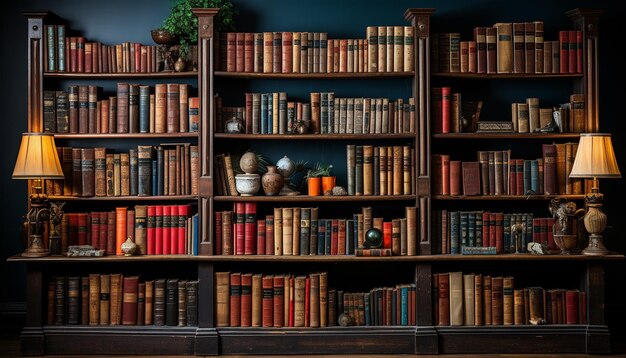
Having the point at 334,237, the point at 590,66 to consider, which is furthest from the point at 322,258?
the point at 590,66

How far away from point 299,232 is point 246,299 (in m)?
0.58

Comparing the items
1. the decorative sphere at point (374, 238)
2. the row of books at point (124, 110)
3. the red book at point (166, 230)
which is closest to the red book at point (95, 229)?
the red book at point (166, 230)

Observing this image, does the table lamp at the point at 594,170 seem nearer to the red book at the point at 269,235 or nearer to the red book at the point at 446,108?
the red book at the point at 446,108

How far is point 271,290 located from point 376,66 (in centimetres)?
171

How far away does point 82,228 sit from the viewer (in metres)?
5.36

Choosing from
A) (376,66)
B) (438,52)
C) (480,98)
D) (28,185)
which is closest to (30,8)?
(28,185)

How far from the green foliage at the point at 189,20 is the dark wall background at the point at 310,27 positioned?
25 cm

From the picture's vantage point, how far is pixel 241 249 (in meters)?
5.30

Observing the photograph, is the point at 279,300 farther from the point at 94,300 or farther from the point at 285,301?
the point at 94,300

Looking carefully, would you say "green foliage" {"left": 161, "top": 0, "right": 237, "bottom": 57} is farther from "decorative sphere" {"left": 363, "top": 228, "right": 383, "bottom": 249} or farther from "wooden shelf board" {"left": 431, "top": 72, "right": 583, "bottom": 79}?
"decorative sphere" {"left": 363, "top": 228, "right": 383, "bottom": 249}

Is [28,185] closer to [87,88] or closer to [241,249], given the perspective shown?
[87,88]

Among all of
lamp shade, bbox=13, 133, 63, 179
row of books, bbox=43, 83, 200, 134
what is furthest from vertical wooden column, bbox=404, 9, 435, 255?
lamp shade, bbox=13, 133, 63, 179

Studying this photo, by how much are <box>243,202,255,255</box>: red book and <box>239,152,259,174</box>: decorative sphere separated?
236 mm

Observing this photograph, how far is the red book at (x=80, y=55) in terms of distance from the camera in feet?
17.7
